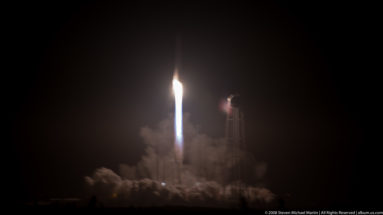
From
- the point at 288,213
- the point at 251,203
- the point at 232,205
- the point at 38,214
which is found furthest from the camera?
the point at 251,203

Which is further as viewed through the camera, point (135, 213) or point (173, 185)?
point (173, 185)

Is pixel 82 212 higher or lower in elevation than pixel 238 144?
lower

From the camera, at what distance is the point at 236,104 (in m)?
78.0

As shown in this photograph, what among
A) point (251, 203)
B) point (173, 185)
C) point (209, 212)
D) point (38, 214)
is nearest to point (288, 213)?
point (209, 212)

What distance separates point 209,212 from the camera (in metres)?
77.7

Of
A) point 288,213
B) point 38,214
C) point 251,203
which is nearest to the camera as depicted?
point 38,214

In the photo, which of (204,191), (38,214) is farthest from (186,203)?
(38,214)

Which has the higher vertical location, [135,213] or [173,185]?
[173,185]

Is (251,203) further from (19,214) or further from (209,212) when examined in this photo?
(19,214)

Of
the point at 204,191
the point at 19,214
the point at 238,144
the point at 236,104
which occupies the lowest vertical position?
the point at 19,214

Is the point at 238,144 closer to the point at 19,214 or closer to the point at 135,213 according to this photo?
the point at 135,213

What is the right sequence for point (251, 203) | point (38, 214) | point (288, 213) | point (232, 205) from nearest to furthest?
point (38, 214), point (288, 213), point (232, 205), point (251, 203)

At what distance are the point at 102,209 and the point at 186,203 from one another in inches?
1038

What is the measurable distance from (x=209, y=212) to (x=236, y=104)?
2252 cm
